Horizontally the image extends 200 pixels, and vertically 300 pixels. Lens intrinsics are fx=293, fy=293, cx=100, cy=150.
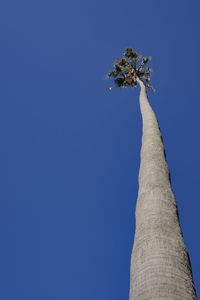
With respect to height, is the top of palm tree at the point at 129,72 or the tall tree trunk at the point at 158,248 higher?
the top of palm tree at the point at 129,72

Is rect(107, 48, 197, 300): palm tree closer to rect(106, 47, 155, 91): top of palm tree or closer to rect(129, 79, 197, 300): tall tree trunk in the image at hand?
rect(129, 79, 197, 300): tall tree trunk

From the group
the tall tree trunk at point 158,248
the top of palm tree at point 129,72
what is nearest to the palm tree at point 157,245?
the tall tree trunk at point 158,248

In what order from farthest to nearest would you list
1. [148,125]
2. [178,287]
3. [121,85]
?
[121,85], [148,125], [178,287]

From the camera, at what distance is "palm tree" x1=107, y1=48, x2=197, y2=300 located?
2.88 metres

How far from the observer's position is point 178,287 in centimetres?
284

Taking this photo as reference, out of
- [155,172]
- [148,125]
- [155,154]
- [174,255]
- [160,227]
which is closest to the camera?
[174,255]

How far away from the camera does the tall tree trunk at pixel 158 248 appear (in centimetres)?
287

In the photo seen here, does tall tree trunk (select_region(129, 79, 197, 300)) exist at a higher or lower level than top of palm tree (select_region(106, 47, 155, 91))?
lower

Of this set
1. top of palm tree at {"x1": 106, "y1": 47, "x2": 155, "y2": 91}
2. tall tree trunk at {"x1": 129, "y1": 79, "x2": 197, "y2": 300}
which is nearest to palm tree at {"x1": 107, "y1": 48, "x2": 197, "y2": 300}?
tall tree trunk at {"x1": 129, "y1": 79, "x2": 197, "y2": 300}

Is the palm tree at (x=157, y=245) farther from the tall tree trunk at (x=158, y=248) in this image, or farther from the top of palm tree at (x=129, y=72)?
the top of palm tree at (x=129, y=72)

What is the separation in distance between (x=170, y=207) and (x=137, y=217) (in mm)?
505

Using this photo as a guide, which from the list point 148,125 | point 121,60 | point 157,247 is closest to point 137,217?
point 157,247

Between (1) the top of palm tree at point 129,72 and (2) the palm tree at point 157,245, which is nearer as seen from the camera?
(2) the palm tree at point 157,245

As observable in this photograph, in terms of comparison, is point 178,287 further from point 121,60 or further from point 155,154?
point 121,60
